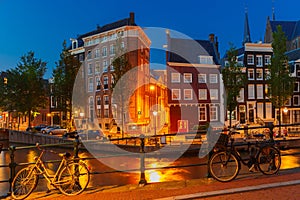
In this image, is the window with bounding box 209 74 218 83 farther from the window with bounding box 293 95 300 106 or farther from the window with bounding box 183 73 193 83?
the window with bounding box 293 95 300 106

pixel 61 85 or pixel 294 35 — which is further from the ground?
pixel 294 35

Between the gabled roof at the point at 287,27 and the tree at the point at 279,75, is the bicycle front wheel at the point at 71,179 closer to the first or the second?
the tree at the point at 279,75

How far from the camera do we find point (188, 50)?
132 ft

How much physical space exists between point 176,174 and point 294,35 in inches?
2045

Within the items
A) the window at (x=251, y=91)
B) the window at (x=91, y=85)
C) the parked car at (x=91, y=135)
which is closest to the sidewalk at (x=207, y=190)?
the parked car at (x=91, y=135)

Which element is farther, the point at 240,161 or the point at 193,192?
the point at 240,161

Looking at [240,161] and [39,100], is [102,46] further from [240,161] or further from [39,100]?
[240,161]

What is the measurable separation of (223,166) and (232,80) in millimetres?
24091

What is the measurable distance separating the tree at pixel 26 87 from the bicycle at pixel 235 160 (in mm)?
31888

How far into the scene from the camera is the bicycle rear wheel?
20.5 feet

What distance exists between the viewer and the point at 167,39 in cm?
4059

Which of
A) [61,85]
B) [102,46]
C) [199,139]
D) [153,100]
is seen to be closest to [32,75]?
[61,85]

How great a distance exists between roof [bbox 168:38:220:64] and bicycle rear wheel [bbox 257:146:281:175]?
3211cm

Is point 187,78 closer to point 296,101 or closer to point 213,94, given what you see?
point 213,94
